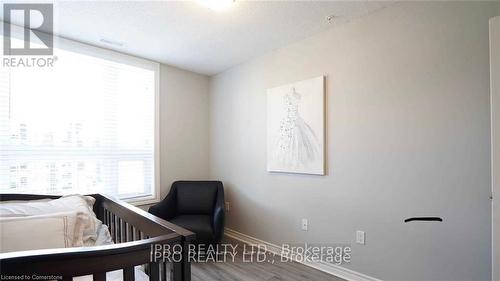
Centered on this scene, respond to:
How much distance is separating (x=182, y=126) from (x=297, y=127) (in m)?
1.69

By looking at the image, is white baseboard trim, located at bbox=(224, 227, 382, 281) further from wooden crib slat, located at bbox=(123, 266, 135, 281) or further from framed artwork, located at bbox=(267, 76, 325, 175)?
wooden crib slat, located at bbox=(123, 266, 135, 281)

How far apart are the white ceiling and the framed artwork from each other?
55 cm

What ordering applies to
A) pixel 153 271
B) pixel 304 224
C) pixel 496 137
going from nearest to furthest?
1. pixel 153 271
2. pixel 496 137
3. pixel 304 224

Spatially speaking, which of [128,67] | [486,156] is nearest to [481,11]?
[486,156]

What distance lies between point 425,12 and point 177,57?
252cm

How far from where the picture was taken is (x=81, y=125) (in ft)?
A: 8.46

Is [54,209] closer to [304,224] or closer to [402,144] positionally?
[304,224]

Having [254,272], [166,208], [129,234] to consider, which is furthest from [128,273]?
[166,208]

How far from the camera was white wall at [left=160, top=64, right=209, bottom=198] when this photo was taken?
3232 mm

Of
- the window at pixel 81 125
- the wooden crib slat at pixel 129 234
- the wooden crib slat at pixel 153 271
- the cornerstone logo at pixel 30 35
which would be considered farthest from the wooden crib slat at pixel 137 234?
the cornerstone logo at pixel 30 35

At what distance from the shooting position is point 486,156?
1568 millimetres

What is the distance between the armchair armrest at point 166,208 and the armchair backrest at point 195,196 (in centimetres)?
7

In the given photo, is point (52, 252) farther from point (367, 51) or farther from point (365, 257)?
point (367, 51)

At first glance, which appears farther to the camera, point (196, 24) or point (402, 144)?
point (196, 24)
